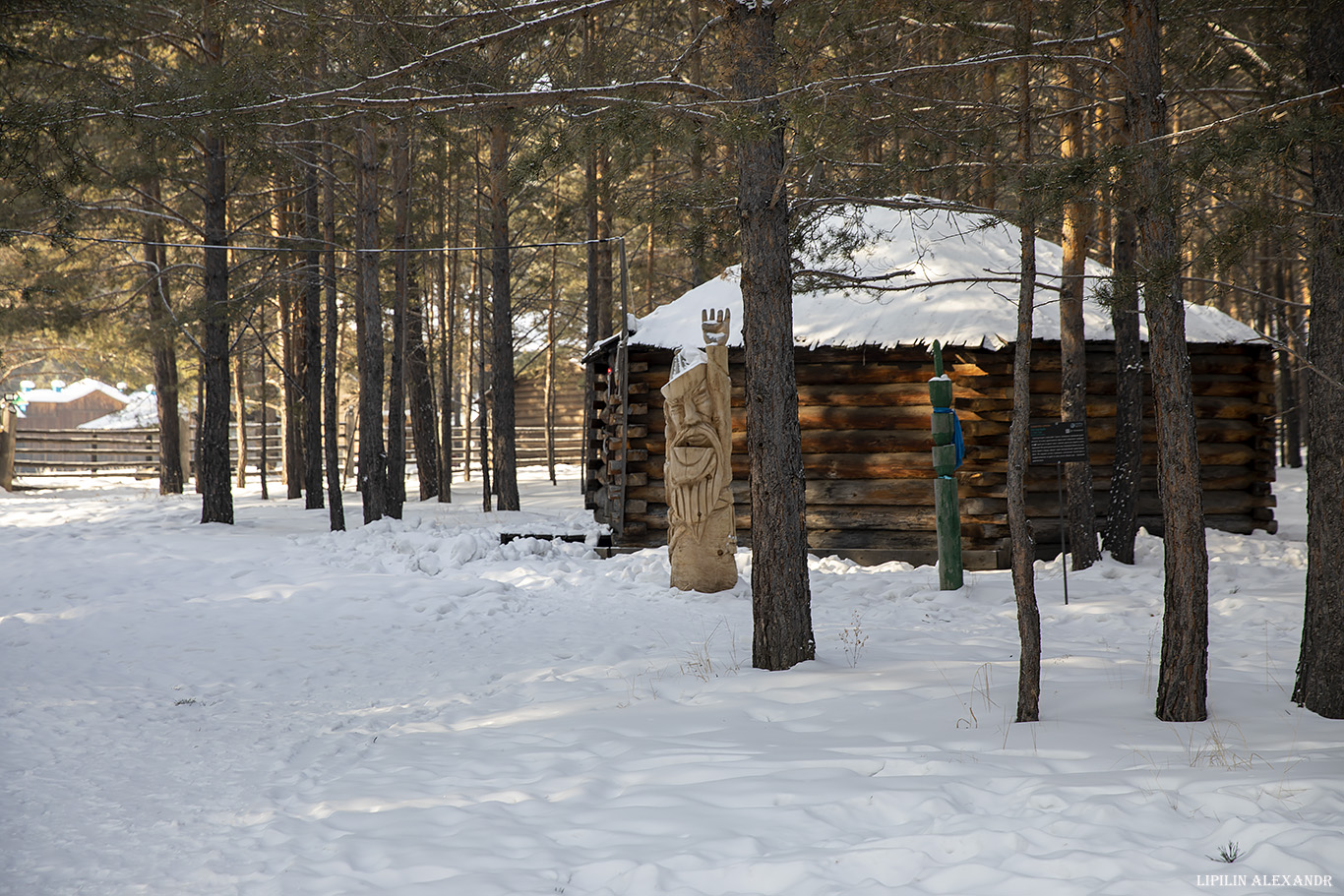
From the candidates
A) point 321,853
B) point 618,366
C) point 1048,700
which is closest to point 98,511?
point 618,366

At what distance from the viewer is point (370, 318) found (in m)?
14.4

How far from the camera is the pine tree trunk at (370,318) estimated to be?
14125mm

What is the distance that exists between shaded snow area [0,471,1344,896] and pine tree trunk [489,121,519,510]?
22.3 ft

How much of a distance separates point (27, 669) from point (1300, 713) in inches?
326

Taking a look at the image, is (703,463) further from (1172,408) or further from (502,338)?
(502,338)

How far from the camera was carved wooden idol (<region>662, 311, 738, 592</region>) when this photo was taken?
9.45 m

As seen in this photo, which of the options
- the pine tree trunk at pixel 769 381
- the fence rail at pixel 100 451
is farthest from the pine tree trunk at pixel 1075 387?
the fence rail at pixel 100 451

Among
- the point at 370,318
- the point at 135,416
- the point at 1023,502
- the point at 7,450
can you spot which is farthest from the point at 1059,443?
the point at 135,416

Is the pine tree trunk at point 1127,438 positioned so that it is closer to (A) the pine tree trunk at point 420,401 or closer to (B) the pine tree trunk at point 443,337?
(B) the pine tree trunk at point 443,337

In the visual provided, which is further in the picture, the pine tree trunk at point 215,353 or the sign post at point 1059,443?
the pine tree trunk at point 215,353

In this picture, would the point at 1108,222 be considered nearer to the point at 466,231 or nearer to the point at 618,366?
the point at 618,366

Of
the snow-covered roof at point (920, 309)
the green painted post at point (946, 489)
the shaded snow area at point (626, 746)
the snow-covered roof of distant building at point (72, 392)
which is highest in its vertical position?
the snow-covered roof of distant building at point (72, 392)

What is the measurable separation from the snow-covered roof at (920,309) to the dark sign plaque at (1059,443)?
217 centimetres

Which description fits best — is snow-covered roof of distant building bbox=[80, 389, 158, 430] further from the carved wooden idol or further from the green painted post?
the green painted post
